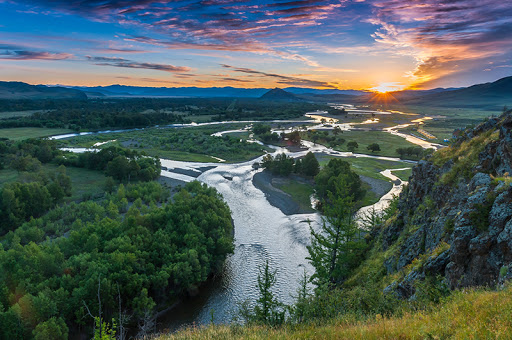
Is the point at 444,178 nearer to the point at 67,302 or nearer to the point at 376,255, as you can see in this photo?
the point at 376,255

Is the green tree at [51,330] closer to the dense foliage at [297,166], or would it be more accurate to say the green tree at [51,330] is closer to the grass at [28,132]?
the dense foliage at [297,166]

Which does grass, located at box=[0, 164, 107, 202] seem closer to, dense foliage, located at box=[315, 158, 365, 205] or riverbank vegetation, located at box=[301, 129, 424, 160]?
dense foliage, located at box=[315, 158, 365, 205]

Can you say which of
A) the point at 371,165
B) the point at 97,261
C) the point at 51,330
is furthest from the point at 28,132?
the point at 51,330

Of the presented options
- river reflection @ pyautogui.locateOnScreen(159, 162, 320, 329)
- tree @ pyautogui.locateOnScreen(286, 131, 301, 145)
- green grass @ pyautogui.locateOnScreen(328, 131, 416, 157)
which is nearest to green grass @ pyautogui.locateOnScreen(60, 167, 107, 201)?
river reflection @ pyautogui.locateOnScreen(159, 162, 320, 329)

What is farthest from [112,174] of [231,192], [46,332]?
[46,332]

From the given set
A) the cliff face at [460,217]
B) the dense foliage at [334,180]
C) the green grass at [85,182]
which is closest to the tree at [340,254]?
the cliff face at [460,217]

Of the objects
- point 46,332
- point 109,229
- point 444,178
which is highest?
point 444,178
